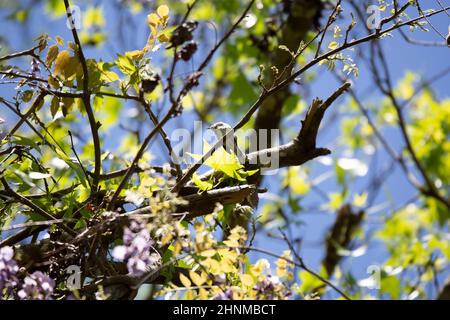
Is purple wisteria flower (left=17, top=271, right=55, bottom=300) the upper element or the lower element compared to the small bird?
Result: lower

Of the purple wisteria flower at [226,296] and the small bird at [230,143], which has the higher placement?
the small bird at [230,143]

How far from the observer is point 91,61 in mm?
1268

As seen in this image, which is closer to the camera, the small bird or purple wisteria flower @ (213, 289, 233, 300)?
purple wisteria flower @ (213, 289, 233, 300)

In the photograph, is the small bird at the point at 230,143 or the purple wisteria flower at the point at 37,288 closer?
the purple wisteria flower at the point at 37,288

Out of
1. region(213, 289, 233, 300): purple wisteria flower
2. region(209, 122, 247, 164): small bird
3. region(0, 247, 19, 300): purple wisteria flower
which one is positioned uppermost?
region(209, 122, 247, 164): small bird

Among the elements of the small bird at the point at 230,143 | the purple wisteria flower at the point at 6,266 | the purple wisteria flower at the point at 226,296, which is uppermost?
the small bird at the point at 230,143

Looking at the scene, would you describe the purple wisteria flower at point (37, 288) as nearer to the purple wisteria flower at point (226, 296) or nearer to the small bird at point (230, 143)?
the purple wisteria flower at point (226, 296)

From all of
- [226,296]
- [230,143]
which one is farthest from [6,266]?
[230,143]

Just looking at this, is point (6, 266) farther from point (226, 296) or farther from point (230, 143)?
point (230, 143)

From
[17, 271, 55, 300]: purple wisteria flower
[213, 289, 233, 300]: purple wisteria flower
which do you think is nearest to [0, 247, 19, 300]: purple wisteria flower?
[17, 271, 55, 300]: purple wisteria flower

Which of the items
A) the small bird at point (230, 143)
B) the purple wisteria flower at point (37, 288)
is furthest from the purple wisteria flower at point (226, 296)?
the small bird at point (230, 143)

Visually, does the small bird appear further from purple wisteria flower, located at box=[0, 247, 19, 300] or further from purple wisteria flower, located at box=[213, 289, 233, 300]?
purple wisteria flower, located at box=[0, 247, 19, 300]
